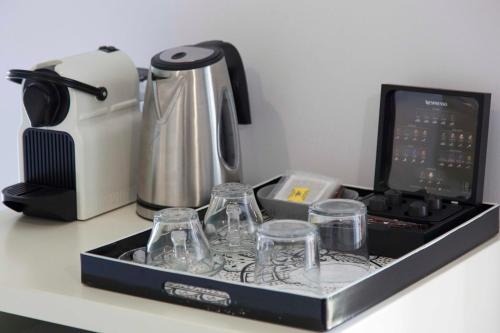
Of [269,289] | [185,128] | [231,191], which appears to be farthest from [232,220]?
[269,289]

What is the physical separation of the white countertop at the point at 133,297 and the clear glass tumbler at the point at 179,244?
0.09 m

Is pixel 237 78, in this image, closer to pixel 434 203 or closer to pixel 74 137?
pixel 74 137

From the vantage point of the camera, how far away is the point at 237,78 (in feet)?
4.90

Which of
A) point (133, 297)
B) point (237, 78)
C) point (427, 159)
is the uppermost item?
point (237, 78)

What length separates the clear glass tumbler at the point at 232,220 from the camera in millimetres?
1268

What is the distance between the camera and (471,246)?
4.10 ft

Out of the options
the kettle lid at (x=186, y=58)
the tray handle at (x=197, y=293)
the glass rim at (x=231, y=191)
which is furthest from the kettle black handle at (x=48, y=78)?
the tray handle at (x=197, y=293)

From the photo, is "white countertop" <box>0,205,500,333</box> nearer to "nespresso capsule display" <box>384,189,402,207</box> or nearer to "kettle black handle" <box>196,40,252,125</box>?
"nespresso capsule display" <box>384,189,402,207</box>

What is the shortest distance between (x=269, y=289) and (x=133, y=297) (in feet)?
0.67

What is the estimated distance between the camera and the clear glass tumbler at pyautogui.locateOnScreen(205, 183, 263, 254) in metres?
1.27

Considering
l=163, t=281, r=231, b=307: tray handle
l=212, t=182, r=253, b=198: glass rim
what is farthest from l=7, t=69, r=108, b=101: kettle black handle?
l=163, t=281, r=231, b=307: tray handle

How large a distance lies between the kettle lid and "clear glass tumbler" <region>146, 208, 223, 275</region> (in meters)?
0.27

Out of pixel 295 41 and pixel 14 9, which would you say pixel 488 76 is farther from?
pixel 14 9

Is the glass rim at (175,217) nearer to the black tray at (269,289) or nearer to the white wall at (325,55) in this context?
the black tray at (269,289)
